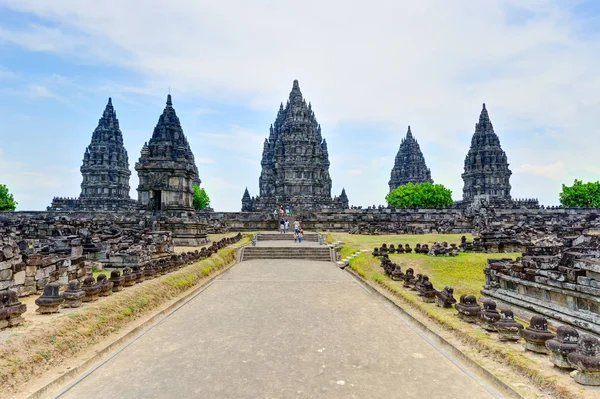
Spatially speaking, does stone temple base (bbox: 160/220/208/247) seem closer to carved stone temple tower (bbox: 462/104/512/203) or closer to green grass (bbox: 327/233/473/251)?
green grass (bbox: 327/233/473/251)

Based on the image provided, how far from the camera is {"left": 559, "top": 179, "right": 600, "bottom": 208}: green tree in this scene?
74.4m

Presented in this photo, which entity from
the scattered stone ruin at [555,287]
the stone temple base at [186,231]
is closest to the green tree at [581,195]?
the stone temple base at [186,231]

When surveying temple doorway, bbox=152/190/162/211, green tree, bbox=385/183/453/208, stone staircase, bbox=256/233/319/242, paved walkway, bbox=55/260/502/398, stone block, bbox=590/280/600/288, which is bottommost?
paved walkway, bbox=55/260/502/398

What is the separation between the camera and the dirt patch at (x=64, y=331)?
18.4 feet

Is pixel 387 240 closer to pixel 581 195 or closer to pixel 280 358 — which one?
pixel 280 358

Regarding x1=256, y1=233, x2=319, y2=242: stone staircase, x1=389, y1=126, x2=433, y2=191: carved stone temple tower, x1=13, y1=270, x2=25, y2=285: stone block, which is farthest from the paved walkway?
x1=389, y1=126, x2=433, y2=191: carved stone temple tower

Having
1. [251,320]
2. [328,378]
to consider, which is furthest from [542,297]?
[251,320]

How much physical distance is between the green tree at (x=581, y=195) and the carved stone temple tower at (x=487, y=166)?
10.9 m

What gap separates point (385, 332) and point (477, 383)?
110 inches

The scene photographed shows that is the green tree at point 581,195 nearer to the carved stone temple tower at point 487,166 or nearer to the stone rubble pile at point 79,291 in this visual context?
the carved stone temple tower at point 487,166

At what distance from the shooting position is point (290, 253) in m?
22.4

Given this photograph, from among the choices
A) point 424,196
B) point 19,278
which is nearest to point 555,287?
point 19,278

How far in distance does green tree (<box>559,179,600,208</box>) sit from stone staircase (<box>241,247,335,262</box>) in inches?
2765

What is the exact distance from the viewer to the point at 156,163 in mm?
30672
